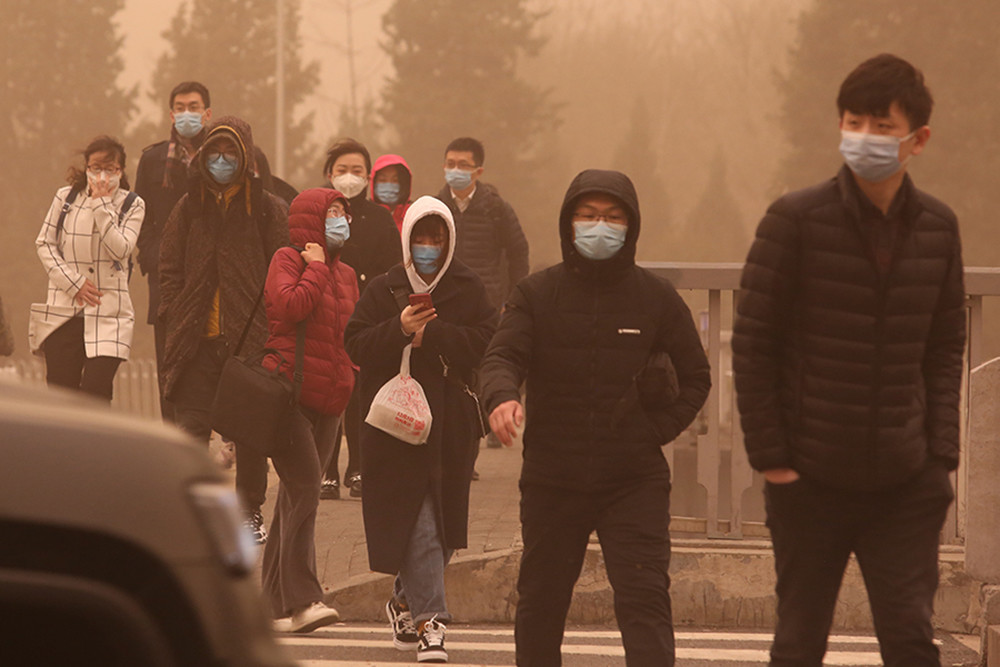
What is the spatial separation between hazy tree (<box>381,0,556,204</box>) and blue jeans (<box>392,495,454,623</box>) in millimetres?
54445

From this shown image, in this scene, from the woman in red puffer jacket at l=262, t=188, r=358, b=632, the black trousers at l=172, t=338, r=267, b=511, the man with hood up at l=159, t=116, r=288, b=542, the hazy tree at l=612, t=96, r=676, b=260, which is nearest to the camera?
the woman in red puffer jacket at l=262, t=188, r=358, b=632

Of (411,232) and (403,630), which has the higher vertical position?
(411,232)

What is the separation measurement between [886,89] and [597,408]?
1.33 meters

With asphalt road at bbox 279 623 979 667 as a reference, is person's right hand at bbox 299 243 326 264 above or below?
above

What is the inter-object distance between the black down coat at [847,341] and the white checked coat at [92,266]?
212 inches

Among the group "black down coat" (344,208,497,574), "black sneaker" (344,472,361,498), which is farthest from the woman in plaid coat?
"black down coat" (344,208,497,574)

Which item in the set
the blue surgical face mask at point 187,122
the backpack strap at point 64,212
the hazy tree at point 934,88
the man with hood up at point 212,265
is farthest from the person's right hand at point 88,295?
the hazy tree at point 934,88

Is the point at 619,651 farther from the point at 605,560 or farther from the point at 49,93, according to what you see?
the point at 49,93

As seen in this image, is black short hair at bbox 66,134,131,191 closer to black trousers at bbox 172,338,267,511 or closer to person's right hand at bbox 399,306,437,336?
black trousers at bbox 172,338,267,511

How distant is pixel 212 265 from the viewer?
7.50 metres

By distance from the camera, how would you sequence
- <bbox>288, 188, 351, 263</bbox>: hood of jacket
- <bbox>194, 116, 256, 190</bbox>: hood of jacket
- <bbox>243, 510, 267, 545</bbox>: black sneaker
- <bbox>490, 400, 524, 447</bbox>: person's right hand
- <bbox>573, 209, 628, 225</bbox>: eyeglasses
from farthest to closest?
<bbox>194, 116, 256, 190</bbox>: hood of jacket → <bbox>243, 510, 267, 545</bbox>: black sneaker → <bbox>288, 188, 351, 263</bbox>: hood of jacket → <bbox>573, 209, 628, 225</bbox>: eyeglasses → <bbox>490, 400, 524, 447</bbox>: person's right hand

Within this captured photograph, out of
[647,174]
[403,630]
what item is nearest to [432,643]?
[403,630]

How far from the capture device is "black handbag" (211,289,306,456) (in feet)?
21.2

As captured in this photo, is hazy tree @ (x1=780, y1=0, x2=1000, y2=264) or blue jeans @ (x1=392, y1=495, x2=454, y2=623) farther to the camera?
hazy tree @ (x1=780, y1=0, x2=1000, y2=264)
